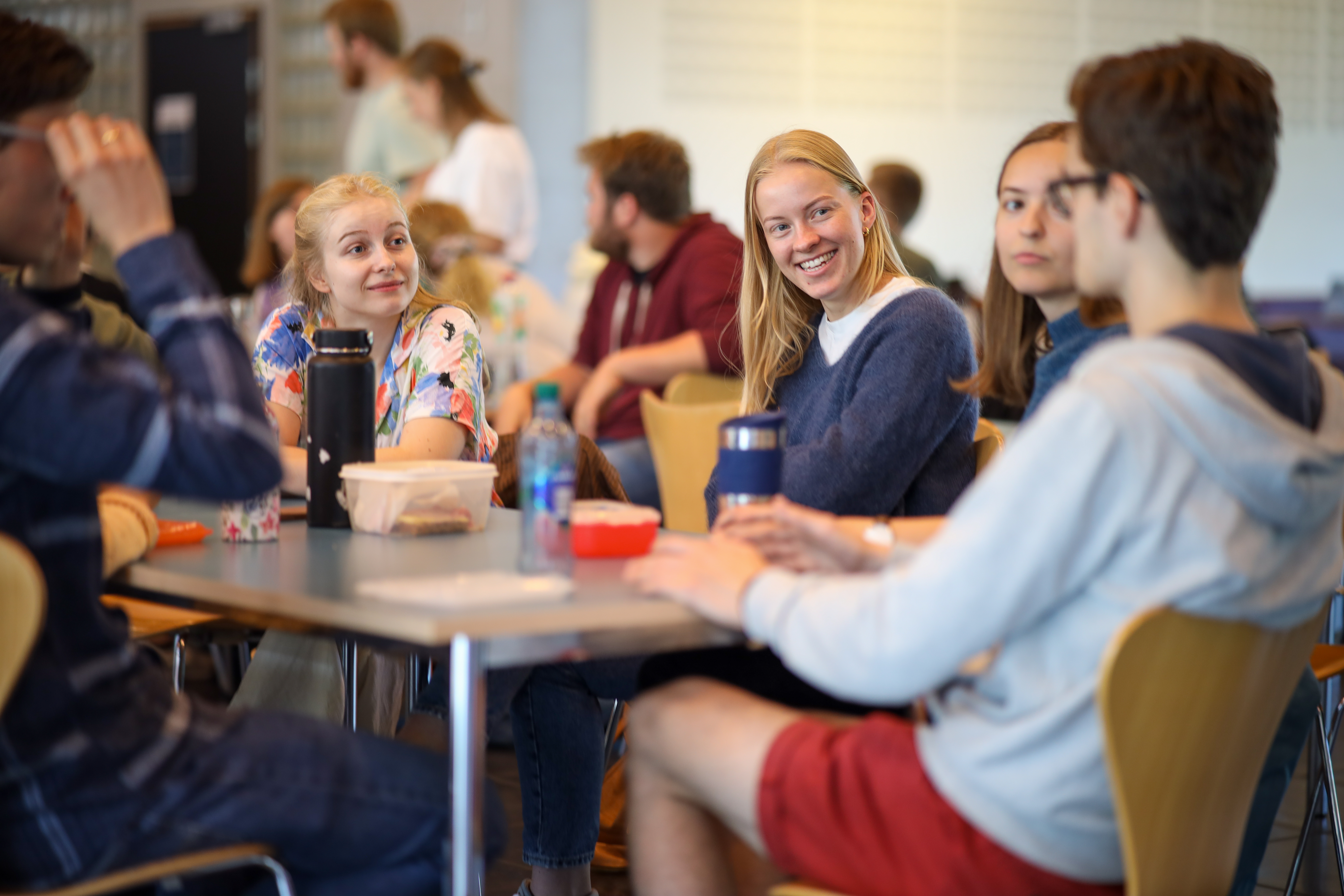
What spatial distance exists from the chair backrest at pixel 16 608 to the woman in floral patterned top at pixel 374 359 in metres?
0.96

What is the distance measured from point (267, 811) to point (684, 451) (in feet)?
5.92

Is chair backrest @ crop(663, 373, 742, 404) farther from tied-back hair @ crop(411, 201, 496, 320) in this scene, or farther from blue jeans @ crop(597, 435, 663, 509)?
tied-back hair @ crop(411, 201, 496, 320)

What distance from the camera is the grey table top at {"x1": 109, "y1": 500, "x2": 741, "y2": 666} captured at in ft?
4.22

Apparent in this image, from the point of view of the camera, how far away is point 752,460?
162 centimetres

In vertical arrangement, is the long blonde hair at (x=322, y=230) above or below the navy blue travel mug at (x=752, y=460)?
above

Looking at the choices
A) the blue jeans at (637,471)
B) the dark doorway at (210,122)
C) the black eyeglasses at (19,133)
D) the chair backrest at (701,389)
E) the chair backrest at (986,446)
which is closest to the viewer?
the black eyeglasses at (19,133)

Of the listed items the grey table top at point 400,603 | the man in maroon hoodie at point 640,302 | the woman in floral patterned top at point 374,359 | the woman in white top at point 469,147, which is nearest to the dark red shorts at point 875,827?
the grey table top at point 400,603

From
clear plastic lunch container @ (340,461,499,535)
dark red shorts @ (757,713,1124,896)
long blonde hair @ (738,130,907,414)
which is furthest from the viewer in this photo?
long blonde hair @ (738,130,907,414)

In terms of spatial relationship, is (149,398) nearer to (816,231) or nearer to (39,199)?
(39,199)

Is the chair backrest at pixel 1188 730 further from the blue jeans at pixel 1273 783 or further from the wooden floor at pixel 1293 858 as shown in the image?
the wooden floor at pixel 1293 858

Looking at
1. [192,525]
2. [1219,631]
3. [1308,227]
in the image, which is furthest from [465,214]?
[1308,227]

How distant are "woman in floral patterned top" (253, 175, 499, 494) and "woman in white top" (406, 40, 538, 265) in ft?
8.59

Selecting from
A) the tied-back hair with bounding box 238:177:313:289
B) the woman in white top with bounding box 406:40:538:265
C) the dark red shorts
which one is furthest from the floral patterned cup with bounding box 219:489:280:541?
the tied-back hair with bounding box 238:177:313:289

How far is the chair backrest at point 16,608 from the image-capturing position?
3.76ft
